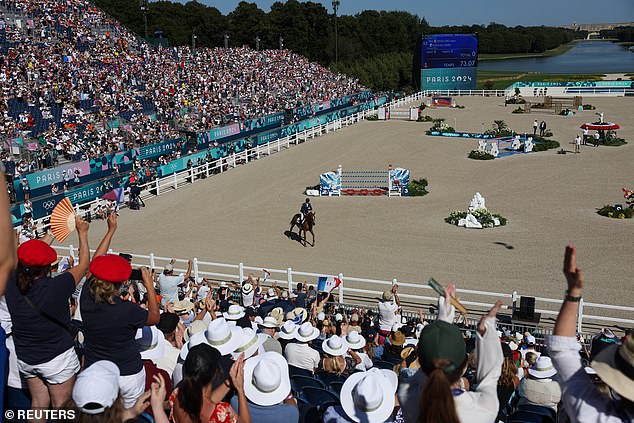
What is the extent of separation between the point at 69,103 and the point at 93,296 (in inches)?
1255

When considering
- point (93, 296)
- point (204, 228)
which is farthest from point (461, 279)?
point (93, 296)

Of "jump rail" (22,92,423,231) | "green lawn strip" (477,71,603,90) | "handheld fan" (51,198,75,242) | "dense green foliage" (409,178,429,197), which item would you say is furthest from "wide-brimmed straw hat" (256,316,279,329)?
"green lawn strip" (477,71,603,90)

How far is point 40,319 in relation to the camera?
4297 millimetres

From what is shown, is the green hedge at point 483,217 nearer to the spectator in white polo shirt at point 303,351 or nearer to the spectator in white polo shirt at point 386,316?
the spectator in white polo shirt at point 386,316

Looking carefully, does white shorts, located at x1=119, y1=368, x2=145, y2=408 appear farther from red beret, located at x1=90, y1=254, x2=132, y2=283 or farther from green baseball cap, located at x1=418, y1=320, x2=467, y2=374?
green baseball cap, located at x1=418, y1=320, x2=467, y2=374

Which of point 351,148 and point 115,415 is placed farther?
point 351,148

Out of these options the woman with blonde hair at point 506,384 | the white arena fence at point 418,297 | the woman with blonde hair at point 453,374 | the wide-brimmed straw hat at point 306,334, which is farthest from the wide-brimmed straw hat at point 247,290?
the woman with blonde hair at point 453,374

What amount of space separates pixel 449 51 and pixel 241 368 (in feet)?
221

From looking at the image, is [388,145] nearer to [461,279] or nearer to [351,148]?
[351,148]

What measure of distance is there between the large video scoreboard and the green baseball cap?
67190 mm

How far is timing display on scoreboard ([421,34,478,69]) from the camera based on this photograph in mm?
65812

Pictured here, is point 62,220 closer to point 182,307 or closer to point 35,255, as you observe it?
point 35,255

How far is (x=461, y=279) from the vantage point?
49.8 ft

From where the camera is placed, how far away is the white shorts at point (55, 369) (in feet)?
14.3
